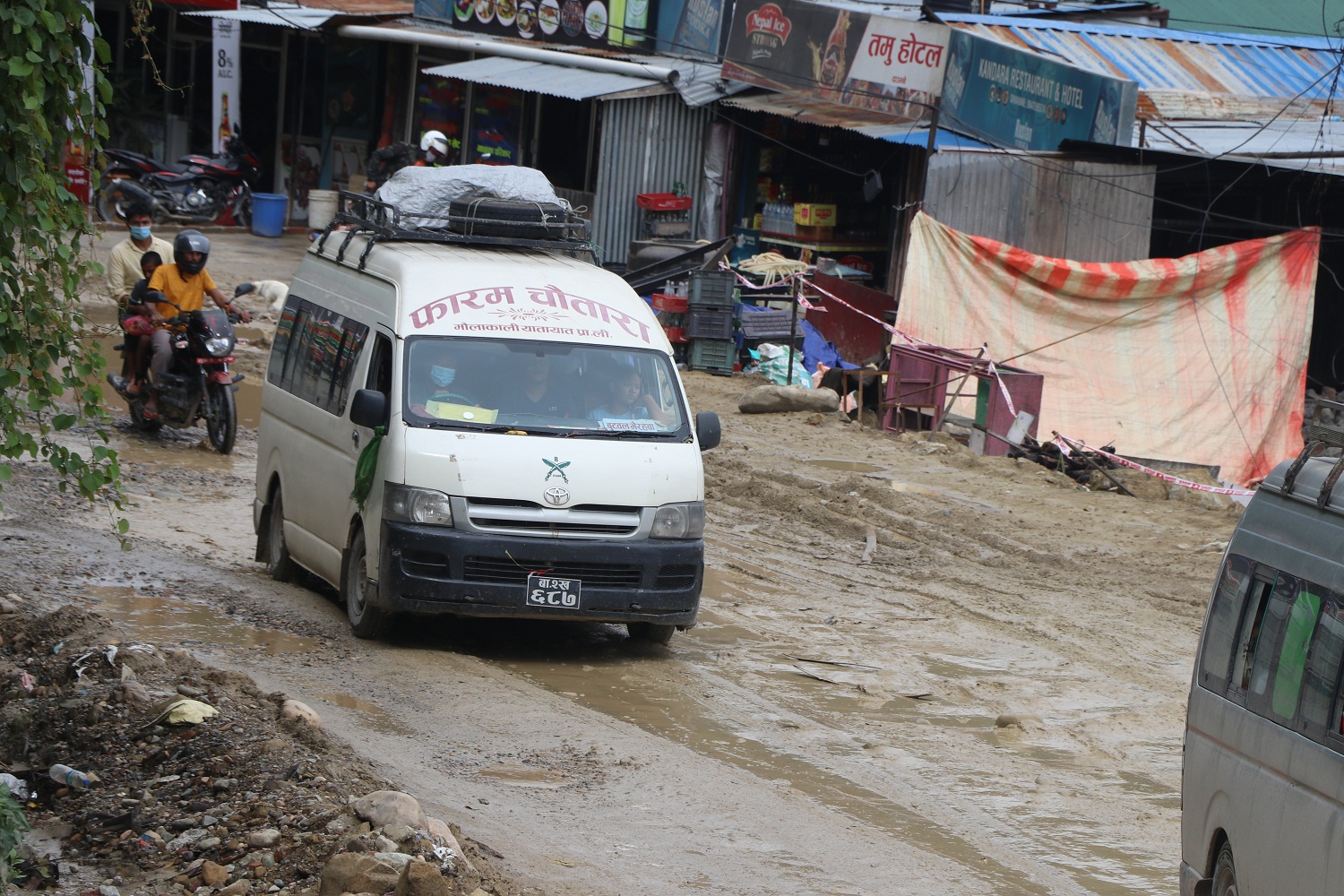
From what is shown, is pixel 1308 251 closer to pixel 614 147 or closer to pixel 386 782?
pixel 614 147

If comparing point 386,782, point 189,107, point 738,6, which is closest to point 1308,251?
point 738,6

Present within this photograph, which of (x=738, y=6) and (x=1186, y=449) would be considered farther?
(x=738, y=6)

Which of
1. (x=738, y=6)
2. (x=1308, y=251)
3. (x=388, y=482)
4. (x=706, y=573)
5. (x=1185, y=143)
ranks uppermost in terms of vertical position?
(x=738, y=6)

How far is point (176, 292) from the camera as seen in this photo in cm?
1338

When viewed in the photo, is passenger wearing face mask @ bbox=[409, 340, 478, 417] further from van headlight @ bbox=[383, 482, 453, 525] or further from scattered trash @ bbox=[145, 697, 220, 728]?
scattered trash @ bbox=[145, 697, 220, 728]

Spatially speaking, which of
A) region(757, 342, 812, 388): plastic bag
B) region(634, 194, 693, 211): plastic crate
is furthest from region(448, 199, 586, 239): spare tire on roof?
region(634, 194, 693, 211): plastic crate

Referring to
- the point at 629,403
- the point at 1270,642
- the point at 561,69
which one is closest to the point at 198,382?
the point at 629,403

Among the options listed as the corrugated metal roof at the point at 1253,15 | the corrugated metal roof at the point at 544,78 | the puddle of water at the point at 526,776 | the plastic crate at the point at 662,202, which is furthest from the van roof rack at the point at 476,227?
the corrugated metal roof at the point at 1253,15

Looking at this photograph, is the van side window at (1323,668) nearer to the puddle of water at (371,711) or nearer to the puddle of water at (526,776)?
the puddle of water at (526,776)

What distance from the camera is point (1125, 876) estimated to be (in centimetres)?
623

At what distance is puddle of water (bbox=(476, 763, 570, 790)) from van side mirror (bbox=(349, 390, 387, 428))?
2.35m

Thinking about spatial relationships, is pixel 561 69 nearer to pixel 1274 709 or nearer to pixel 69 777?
pixel 69 777

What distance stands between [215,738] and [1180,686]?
5.64 meters

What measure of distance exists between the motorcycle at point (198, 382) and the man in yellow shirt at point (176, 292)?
6 cm
